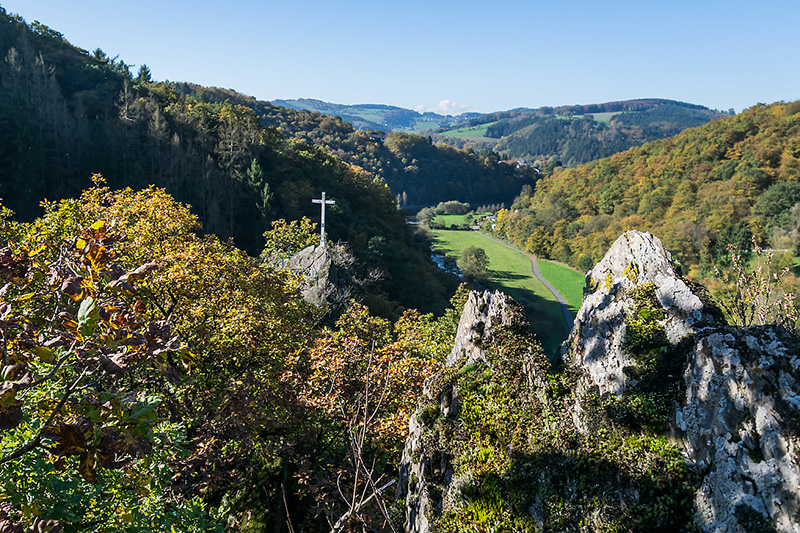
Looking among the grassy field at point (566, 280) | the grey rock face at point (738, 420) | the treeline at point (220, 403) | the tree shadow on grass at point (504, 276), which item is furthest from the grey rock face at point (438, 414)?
the tree shadow on grass at point (504, 276)

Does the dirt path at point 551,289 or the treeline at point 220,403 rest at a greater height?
the treeline at point 220,403

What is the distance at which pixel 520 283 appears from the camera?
67.8 m

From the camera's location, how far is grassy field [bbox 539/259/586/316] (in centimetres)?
6240

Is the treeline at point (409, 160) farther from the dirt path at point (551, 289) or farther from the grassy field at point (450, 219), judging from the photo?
the dirt path at point (551, 289)

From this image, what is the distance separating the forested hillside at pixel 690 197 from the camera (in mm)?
66188

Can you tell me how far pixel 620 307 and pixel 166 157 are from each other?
46.5 meters

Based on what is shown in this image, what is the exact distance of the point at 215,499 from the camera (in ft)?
34.1

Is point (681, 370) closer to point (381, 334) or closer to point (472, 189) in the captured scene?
point (381, 334)

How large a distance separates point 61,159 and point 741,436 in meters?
47.6

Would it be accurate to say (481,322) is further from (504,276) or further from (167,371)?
(504,276)

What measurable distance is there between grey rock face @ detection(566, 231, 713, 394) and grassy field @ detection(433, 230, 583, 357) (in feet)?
119

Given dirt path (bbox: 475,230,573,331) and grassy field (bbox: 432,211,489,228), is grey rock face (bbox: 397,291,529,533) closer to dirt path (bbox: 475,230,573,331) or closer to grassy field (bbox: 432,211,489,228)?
Result: dirt path (bbox: 475,230,573,331)

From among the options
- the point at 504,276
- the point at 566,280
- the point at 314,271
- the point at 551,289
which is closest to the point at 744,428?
the point at 314,271

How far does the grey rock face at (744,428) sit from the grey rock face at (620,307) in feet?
3.88
